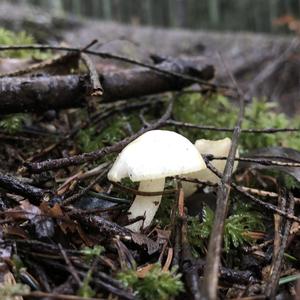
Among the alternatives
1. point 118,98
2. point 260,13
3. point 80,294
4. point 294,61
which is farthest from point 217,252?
point 260,13

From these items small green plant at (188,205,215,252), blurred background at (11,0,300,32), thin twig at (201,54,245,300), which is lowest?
small green plant at (188,205,215,252)

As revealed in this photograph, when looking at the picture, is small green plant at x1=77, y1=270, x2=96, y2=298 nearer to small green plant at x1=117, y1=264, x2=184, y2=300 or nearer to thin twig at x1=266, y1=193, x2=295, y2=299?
small green plant at x1=117, y1=264, x2=184, y2=300

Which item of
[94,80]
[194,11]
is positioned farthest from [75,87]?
[194,11]

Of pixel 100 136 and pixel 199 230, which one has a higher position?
pixel 100 136

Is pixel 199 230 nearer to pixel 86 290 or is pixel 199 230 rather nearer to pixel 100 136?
pixel 86 290

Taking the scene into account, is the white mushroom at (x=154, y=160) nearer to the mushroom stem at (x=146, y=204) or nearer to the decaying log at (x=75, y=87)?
the mushroom stem at (x=146, y=204)

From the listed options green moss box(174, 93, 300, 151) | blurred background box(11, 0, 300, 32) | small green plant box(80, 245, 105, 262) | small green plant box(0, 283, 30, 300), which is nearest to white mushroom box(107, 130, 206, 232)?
small green plant box(80, 245, 105, 262)
